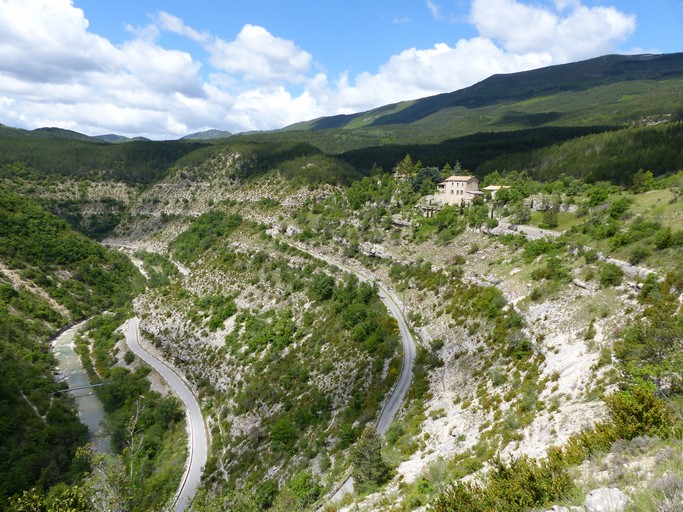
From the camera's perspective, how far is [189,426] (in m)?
48.8

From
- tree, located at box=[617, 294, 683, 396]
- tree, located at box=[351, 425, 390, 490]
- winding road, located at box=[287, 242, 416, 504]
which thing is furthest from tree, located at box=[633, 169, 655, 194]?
tree, located at box=[351, 425, 390, 490]

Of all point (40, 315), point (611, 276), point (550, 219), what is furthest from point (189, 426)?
point (550, 219)

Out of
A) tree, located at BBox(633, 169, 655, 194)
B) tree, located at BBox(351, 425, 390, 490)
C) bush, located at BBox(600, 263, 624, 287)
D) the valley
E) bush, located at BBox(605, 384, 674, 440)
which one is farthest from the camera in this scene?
tree, located at BBox(633, 169, 655, 194)

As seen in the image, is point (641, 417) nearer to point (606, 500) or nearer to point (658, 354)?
point (606, 500)

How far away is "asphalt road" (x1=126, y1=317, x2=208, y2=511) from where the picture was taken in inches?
1527

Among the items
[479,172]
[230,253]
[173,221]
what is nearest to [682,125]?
[479,172]

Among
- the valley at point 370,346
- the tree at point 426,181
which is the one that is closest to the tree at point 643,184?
the valley at point 370,346

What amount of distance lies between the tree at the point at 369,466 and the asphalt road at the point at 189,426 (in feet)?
45.2

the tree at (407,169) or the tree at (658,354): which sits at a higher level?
the tree at (407,169)

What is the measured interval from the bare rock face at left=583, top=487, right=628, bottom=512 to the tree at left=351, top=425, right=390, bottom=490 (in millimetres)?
13572

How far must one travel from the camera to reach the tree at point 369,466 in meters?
22.5

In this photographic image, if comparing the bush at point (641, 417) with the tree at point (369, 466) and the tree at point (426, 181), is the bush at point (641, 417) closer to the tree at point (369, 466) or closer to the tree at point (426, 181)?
the tree at point (369, 466)

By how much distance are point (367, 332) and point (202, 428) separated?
2554 cm

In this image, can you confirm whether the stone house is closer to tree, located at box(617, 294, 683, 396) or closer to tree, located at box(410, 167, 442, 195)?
tree, located at box(410, 167, 442, 195)
